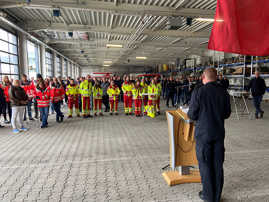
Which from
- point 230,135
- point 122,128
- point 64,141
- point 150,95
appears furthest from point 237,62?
point 64,141

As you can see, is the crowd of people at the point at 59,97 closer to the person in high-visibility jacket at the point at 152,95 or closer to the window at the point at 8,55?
the person in high-visibility jacket at the point at 152,95

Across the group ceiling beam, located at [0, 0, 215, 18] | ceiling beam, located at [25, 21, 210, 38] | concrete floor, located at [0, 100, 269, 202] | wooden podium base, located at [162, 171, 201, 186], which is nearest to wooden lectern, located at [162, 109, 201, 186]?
wooden podium base, located at [162, 171, 201, 186]

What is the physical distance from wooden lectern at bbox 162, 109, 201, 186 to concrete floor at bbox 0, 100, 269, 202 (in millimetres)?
144

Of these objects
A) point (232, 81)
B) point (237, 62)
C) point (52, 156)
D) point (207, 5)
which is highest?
point (207, 5)

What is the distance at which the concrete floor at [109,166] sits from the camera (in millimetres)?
2984

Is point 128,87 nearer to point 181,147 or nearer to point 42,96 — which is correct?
point 42,96

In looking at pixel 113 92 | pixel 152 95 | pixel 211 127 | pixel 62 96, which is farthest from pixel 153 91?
pixel 211 127

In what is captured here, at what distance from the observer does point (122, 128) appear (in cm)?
720

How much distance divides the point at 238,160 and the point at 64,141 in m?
4.68

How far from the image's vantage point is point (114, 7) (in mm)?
8891

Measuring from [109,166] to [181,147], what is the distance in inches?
64.6

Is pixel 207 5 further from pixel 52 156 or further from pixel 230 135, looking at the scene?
pixel 52 156

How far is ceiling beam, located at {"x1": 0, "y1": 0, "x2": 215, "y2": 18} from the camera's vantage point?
324 inches

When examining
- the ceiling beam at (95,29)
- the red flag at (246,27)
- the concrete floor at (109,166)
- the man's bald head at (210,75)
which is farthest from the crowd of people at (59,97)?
the red flag at (246,27)
